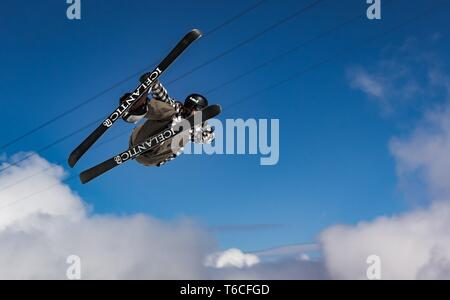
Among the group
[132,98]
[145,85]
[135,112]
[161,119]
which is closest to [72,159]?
[135,112]

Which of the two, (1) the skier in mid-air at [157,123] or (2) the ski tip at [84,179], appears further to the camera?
(2) the ski tip at [84,179]

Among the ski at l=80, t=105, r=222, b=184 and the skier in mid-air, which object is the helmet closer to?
the skier in mid-air

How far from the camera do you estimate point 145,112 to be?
998 cm

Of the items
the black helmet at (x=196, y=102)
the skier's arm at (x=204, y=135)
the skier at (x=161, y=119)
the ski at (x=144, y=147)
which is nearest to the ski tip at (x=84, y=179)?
the ski at (x=144, y=147)

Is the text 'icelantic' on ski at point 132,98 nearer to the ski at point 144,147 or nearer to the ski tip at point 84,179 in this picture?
the ski at point 144,147

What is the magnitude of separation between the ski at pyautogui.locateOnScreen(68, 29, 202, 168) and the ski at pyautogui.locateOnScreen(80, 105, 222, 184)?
65 cm

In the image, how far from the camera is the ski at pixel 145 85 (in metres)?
9.66

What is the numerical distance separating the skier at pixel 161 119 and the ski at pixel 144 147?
7.0 inches

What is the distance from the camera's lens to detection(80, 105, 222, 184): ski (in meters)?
9.91

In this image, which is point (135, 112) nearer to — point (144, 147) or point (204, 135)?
point (144, 147)
